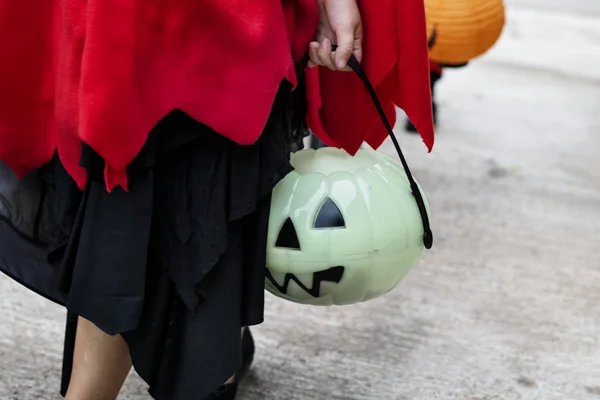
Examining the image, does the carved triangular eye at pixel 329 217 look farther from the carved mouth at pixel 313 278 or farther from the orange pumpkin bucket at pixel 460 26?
the orange pumpkin bucket at pixel 460 26

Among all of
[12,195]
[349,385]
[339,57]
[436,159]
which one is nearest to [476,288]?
[349,385]

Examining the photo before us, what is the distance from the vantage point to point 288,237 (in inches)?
53.9

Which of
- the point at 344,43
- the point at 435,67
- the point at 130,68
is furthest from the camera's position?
the point at 435,67

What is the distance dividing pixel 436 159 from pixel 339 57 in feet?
7.49

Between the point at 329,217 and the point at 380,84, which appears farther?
the point at 380,84

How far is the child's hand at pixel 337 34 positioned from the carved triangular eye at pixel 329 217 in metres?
0.22

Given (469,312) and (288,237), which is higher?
(288,237)

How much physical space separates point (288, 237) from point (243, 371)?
0.78m

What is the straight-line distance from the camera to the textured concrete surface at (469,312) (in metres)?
2.07

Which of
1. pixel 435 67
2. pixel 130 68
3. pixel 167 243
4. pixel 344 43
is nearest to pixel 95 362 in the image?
pixel 167 243

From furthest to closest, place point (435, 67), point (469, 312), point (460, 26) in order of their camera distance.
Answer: point (435, 67) → point (460, 26) → point (469, 312)

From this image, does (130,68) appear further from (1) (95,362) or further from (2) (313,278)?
(1) (95,362)

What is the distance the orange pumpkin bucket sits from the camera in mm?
2549

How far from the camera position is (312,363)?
2127 mm
